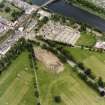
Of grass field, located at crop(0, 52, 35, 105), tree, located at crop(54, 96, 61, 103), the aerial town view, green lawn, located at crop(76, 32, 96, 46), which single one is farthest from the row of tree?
tree, located at crop(54, 96, 61, 103)

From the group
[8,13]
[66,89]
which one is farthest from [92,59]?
[8,13]

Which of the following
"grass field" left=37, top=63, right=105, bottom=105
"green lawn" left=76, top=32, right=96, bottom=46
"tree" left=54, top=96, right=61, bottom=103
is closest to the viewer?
"grass field" left=37, top=63, right=105, bottom=105

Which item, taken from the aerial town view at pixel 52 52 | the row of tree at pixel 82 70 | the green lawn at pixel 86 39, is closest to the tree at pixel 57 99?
the aerial town view at pixel 52 52

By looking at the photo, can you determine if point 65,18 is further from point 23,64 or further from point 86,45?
point 23,64

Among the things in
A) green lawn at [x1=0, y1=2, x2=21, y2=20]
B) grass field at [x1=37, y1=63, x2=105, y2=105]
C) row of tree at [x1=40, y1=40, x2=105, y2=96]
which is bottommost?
grass field at [x1=37, y1=63, x2=105, y2=105]

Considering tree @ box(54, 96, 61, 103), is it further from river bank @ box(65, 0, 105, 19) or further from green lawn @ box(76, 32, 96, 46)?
river bank @ box(65, 0, 105, 19)

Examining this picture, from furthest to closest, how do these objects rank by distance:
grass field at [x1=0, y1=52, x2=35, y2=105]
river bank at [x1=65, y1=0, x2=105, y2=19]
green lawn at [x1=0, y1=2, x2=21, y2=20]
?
green lawn at [x1=0, y1=2, x2=21, y2=20]
river bank at [x1=65, y1=0, x2=105, y2=19]
grass field at [x1=0, y1=52, x2=35, y2=105]

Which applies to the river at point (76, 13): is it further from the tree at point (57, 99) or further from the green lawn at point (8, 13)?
the tree at point (57, 99)
